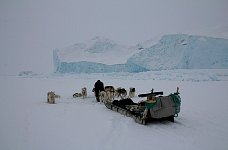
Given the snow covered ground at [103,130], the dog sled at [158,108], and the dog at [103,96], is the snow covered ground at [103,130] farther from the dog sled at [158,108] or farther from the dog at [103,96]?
the dog at [103,96]

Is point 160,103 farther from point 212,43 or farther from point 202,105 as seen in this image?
point 212,43

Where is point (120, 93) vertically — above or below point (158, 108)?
above

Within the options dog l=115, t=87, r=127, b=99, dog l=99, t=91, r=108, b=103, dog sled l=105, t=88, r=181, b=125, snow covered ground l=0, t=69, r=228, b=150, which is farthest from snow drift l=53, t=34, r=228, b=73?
dog sled l=105, t=88, r=181, b=125

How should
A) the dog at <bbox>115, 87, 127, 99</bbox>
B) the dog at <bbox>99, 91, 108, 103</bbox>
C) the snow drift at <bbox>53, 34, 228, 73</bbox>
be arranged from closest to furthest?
1. the dog at <bbox>99, 91, 108, 103</bbox>
2. the dog at <bbox>115, 87, 127, 99</bbox>
3. the snow drift at <bbox>53, 34, 228, 73</bbox>

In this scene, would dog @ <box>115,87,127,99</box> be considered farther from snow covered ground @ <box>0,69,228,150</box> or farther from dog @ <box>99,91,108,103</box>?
snow covered ground @ <box>0,69,228,150</box>

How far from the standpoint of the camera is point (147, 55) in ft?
101

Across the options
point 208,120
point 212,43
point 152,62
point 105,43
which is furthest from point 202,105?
point 105,43

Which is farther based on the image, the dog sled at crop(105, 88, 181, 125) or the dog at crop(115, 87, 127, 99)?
the dog at crop(115, 87, 127, 99)

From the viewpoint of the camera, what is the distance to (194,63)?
27.4 meters

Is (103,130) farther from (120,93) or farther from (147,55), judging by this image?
(147,55)

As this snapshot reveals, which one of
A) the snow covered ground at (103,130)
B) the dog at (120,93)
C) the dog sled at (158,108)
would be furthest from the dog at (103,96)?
the dog sled at (158,108)

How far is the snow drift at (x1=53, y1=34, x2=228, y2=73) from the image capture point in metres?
26.1

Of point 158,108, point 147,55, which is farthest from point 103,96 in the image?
point 147,55

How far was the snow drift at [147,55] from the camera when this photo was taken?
85.5ft
